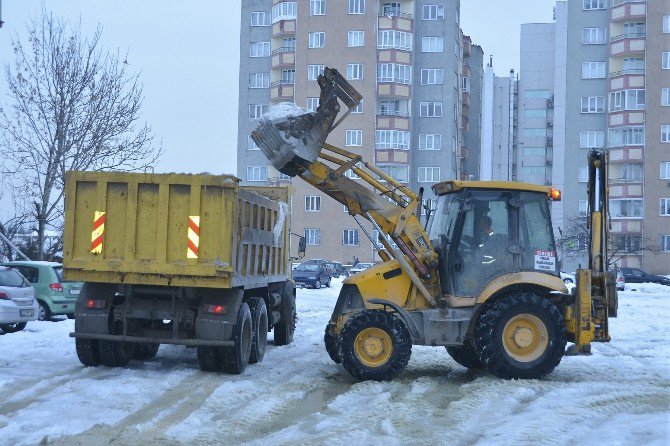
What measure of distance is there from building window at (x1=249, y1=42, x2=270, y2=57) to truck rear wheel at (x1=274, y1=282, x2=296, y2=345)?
66147 millimetres

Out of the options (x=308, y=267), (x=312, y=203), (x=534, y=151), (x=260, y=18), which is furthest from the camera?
(x=534, y=151)

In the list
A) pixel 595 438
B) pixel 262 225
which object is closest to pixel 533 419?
pixel 595 438

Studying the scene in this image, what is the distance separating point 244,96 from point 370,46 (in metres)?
13.7

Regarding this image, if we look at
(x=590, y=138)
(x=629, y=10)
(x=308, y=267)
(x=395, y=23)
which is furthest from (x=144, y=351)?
(x=590, y=138)

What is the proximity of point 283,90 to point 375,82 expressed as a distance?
752 cm

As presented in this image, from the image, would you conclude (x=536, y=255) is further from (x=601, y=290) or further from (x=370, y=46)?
(x=370, y=46)

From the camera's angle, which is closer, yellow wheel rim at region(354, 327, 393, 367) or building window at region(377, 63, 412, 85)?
yellow wheel rim at region(354, 327, 393, 367)

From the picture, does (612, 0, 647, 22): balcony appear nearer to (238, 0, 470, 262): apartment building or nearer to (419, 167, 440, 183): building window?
(238, 0, 470, 262): apartment building

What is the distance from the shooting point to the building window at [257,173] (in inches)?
3142

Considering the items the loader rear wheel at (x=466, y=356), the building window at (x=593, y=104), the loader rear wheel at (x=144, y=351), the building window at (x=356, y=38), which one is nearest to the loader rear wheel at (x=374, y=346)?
the loader rear wheel at (x=466, y=356)

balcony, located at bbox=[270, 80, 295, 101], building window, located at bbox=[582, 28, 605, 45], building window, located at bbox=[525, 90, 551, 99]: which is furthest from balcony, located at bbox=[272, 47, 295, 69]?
building window, located at bbox=[525, 90, 551, 99]

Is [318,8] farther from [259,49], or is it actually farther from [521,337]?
[521,337]

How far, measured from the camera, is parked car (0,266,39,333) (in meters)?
18.2

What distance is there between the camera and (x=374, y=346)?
1270 cm
